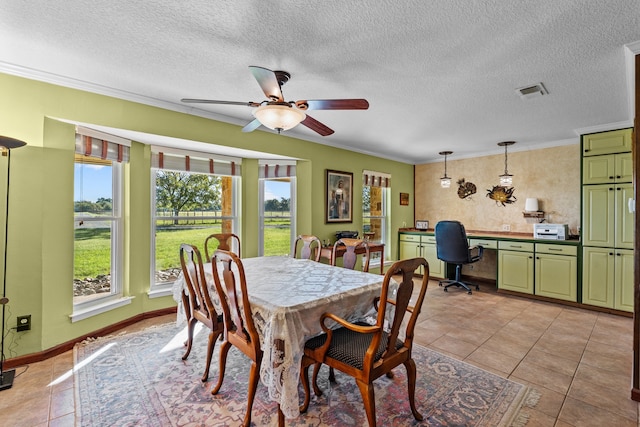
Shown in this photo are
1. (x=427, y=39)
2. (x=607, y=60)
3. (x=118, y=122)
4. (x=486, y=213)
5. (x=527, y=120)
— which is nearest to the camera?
(x=427, y=39)

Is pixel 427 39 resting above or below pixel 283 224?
above

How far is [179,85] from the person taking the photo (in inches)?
104

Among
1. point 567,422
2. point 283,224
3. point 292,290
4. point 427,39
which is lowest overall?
point 567,422

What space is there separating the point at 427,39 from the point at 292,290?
1.87 meters

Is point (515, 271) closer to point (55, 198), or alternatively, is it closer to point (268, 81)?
point (268, 81)

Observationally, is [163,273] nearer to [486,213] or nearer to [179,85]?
[179,85]

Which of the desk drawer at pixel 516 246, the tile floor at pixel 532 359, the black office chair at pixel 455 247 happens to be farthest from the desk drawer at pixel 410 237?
the tile floor at pixel 532 359

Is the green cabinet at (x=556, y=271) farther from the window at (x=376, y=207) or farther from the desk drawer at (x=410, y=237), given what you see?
the window at (x=376, y=207)

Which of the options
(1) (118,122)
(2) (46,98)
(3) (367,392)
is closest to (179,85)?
(1) (118,122)

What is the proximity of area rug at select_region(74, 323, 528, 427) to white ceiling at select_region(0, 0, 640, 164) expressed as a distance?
2369 millimetres

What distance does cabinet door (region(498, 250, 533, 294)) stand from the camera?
4.30 meters

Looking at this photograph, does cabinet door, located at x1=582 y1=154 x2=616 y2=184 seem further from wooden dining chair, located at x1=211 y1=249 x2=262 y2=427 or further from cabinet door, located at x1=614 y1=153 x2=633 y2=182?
wooden dining chair, located at x1=211 y1=249 x2=262 y2=427

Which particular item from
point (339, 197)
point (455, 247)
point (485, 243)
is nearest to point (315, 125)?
point (339, 197)

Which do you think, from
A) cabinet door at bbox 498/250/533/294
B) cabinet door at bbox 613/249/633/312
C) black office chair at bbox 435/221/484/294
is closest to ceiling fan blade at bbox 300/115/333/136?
black office chair at bbox 435/221/484/294
